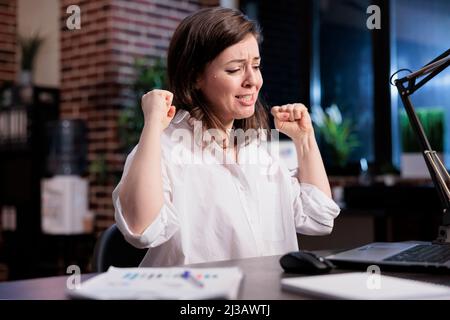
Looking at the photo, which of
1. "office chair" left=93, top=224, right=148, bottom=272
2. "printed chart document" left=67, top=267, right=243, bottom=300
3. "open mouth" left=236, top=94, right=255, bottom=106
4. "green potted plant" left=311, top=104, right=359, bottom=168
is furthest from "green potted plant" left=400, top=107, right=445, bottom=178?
"printed chart document" left=67, top=267, right=243, bottom=300

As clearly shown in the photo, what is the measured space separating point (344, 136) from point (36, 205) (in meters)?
2.26

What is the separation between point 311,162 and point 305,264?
0.45m

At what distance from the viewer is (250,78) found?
4.59 feet

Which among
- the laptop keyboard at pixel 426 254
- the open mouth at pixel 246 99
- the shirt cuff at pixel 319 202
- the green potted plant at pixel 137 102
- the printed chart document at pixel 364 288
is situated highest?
the green potted plant at pixel 137 102

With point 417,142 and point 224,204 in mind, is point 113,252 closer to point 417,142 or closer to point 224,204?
point 224,204

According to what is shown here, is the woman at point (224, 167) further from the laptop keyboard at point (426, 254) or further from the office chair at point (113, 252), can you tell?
the laptop keyboard at point (426, 254)

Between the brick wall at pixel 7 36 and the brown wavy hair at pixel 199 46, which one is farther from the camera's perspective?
the brick wall at pixel 7 36

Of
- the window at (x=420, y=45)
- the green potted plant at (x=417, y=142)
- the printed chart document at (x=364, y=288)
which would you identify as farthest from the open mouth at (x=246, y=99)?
the window at (x=420, y=45)

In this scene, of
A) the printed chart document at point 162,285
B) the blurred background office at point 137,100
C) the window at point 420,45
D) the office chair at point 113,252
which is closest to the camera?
the printed chart document at point 162,285

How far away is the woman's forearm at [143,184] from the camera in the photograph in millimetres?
1214

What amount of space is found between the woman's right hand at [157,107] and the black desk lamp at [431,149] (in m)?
0.46

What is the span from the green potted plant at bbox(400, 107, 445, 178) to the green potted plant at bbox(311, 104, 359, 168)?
1.83 ft

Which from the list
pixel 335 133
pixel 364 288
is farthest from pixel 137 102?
pixel 364 288
